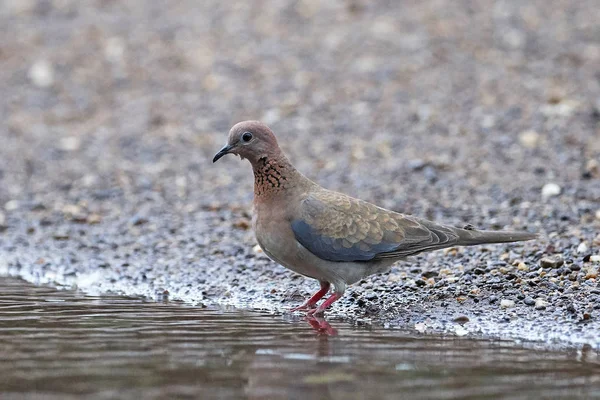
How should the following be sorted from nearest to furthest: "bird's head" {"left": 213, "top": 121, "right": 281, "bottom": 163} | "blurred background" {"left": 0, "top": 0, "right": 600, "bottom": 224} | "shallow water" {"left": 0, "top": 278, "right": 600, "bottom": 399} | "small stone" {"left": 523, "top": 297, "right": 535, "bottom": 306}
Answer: "shallow water" {"left": 0, "top": 278, "right": 600, "bottom": 399}, "small stone" {"left": 523, "top": 297, "right": 535, "bottom": 306}, "bird's head" {"left": 213, "top": 121, "right": 281, "bottom": 163}, "blurred background" {"left": 0, "top": 0, "right": 600, "bottom": 224}

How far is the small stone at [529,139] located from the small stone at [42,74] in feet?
22.0

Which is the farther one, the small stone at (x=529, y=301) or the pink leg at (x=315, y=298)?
the pink leg at (x=315, y=298)

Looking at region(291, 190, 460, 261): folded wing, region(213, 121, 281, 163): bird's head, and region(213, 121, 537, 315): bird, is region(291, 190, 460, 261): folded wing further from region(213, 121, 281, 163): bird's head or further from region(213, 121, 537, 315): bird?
region(213, 121, 281, 163): bird's head

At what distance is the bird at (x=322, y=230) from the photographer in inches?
247

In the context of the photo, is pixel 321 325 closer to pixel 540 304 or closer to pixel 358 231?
pixel 358 231

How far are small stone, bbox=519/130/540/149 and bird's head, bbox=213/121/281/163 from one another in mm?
4406

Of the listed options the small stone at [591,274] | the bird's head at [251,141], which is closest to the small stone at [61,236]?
the bird's head at [251,141]

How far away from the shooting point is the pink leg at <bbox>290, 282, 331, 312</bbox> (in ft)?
21.3

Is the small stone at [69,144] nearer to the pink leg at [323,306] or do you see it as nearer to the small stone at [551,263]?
the pink leg at [323,306]

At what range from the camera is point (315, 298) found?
6562 millimetres

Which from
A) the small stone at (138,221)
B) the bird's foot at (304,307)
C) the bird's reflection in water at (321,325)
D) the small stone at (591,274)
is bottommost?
the bird's reflection in water at (321,325)

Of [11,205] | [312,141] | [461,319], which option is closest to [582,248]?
[461,319]

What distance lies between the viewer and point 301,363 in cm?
477

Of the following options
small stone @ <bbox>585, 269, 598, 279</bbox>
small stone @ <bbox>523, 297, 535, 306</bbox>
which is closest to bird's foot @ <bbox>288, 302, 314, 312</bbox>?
small stone @ <bbox>523, 297, 535, 306</bbox>
